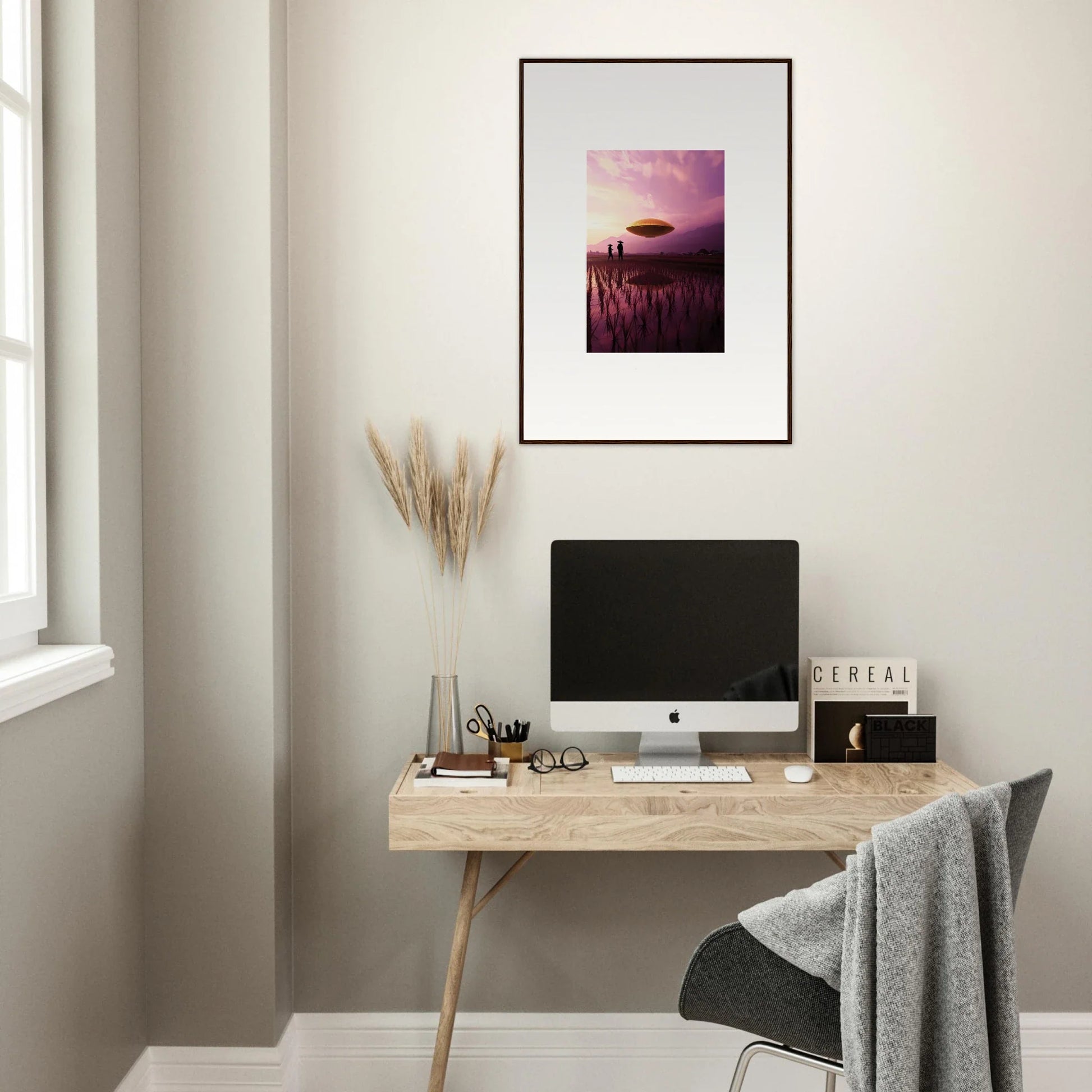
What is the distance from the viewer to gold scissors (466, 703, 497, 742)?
2152 millimetres

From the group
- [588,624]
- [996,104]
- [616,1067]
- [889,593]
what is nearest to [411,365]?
[588,624]

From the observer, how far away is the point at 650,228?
2.26 m

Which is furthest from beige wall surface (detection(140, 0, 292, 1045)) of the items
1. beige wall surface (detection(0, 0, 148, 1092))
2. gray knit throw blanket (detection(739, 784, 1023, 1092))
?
gray knit throw blanket (detection(739, 784, 1023, 1092))

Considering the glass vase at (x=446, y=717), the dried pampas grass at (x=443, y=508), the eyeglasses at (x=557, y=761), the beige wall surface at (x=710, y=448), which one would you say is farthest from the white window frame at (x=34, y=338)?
the eyeglasses at (x=557, y=761)

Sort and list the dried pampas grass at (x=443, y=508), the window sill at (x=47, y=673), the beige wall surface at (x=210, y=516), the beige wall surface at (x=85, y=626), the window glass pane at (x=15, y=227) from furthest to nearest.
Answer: the dried pampas grass at (x=443, y=508), the beige wall surface at (x=210, y=516), the window glass pane at (x=15, y=227), the beige wall surface at (x=85, y=626), the window sill at (x=47, y=673)

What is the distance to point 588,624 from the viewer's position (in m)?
2.10

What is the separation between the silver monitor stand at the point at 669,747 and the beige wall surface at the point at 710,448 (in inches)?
9.7

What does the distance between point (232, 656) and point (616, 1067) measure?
1.31 m

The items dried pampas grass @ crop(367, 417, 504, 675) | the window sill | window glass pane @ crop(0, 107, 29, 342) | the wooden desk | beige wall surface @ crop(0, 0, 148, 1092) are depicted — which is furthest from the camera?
dried pampas grass @ crop(367, 417, 504, 675)

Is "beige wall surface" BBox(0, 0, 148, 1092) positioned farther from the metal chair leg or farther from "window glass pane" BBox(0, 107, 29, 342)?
the metal chair leg

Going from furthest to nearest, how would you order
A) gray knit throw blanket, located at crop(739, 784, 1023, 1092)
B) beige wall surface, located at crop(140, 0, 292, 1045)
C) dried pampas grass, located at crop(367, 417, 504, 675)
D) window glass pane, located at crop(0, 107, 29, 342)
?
dried pampas grass, located at crop(367, 417, 504, 675)
beige wall surface, located at crop(140, 0, 292, 1045)
window glass pane, located at crop(0, 107, 29, 342)
gray knit throw blanket, located at crop(739, 784, 1023, 1092)

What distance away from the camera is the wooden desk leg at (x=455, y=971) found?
199cm

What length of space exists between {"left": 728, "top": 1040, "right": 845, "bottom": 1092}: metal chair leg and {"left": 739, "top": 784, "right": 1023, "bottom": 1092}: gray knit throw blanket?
176 millimetres

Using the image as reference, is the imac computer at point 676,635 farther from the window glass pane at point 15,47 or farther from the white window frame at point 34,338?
the window glass pane at point 15,47
